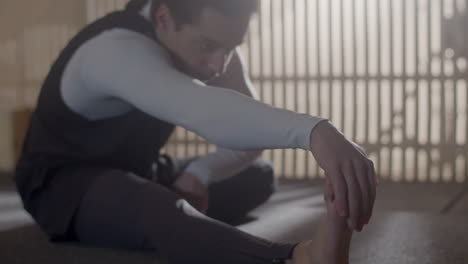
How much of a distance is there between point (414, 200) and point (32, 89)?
4.51 feet

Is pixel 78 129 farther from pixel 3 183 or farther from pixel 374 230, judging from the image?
pixel 3 183

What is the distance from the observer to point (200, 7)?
3.02 feet

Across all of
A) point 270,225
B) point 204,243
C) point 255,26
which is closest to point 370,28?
point 255,26

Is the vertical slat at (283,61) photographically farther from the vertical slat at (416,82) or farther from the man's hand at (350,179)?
the man's hand at (350,179)

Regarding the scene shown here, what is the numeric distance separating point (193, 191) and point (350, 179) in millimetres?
509

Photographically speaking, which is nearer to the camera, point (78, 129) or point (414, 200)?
point (78, 129)

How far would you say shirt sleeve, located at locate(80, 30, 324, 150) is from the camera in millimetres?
729

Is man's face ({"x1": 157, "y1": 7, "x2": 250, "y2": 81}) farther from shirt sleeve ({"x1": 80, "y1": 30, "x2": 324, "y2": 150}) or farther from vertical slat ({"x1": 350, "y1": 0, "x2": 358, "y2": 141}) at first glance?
vertical slat ({"x1": 350, "y1": 0, "x2": 358, "y2": 141})

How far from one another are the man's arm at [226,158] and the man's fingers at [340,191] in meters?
0.50

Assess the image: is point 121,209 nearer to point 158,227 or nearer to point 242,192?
point 158,227

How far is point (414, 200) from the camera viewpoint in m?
1.60

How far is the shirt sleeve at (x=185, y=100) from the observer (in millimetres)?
729

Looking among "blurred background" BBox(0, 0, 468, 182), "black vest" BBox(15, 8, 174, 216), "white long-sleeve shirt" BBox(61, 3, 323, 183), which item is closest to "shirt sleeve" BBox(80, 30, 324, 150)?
"white long-sleeve shirt" BBox(61, 3, 323, 183)

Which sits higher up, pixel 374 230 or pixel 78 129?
pixel 78 129
